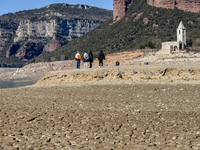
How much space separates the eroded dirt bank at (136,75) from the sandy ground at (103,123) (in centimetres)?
498

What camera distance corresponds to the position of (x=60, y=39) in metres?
199

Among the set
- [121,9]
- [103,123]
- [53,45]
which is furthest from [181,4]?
[53,45]

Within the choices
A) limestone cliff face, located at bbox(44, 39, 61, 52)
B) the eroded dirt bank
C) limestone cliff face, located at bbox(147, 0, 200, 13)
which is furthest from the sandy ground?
limestone cliff face, located at bbox(44, 39, 61, 52)

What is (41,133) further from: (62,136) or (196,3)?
(196,3)

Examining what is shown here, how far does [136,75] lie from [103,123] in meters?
9.44

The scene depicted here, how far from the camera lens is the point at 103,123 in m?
6.90

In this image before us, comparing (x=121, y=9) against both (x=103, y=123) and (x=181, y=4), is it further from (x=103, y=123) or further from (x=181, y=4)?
(x=103, y=123)

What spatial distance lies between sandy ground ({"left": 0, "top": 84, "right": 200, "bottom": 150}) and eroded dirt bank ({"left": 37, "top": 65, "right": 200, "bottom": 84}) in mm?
4979

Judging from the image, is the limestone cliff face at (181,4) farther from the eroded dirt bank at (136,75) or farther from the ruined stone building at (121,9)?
the eroded dirt bank at (136,75)

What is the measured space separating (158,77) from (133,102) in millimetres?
6626

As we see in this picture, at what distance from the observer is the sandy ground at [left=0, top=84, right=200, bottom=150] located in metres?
5.57

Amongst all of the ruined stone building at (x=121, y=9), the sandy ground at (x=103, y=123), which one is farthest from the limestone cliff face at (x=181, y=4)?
the sandy ground at (x=103, y=123)

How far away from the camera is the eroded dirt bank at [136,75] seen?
49.8 ft

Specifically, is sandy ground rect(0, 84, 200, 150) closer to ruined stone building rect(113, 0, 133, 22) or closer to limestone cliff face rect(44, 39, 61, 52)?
ruined stone building rect(113, 0, 133, 22)
